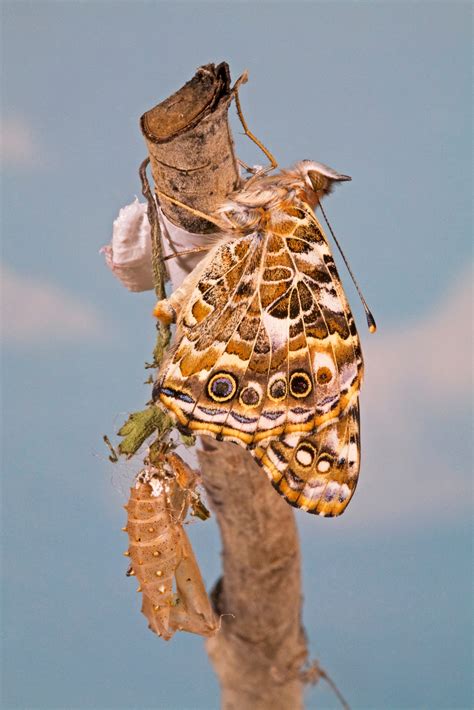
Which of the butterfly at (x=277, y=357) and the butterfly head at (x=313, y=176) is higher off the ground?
→ the butterfly head at (x=313, y=176)

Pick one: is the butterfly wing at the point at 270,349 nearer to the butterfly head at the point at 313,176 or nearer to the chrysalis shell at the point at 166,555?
the butterfly head at the point at 313,176

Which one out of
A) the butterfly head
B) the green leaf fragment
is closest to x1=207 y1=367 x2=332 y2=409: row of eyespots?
the green leaf fragment

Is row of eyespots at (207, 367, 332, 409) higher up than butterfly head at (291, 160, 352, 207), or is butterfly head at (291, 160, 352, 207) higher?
butterfly head at (291, 160, 352, 207)

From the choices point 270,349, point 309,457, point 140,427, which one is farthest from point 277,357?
point 140,427

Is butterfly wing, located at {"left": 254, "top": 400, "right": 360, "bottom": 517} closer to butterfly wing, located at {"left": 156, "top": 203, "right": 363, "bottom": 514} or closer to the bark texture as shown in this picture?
butterfly wing, located at {"left": 156, "top": 203, "right": 363, "bottom": 514}

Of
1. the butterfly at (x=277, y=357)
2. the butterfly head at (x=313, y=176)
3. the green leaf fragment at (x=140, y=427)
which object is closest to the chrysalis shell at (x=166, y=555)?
the green leaf fragment at (x=140, y=427)

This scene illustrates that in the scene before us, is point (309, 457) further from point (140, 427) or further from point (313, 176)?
point (313, 176)
